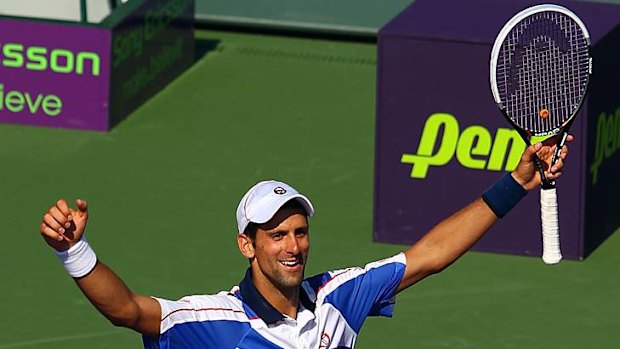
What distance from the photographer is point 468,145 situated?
14.3 m

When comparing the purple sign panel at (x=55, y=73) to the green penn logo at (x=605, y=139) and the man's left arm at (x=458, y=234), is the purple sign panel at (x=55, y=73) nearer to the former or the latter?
the green penn logo at (x=605, y=139)

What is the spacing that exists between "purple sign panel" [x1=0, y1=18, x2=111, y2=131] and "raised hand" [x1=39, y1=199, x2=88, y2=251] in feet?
29.5

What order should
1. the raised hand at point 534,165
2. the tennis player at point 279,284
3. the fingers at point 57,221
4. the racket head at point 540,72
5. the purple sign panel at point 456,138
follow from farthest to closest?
1. the purple sign panel at point 456,138
2. the racket head at point 540,72
3. the raised hand at point 534,165
4. the tennis player at point 279,284
5. the fingers at point 57,221

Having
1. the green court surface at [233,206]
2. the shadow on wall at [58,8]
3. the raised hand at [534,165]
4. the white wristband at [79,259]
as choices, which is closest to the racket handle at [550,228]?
the raised hand at [534,165]

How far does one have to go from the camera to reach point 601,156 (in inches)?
568

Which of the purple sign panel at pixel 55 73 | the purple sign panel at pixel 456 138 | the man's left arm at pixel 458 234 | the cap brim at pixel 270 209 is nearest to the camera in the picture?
the cap brim at pixel 270 209

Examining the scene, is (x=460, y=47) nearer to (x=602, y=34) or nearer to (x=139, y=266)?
(x=602, y=34)

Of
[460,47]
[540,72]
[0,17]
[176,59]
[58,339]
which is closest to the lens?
[540,72]

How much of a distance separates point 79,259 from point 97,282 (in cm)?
15

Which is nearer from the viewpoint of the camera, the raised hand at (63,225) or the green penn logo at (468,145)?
the raised hand at (63,225)

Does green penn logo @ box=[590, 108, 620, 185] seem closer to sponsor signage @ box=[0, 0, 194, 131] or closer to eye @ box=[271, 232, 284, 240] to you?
sponsor signage @ box=[0, 0, 194, 131]

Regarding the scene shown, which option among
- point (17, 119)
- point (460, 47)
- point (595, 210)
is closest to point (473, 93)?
point (460, 47)

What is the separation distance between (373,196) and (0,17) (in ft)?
13.4

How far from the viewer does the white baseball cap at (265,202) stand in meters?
8.38
